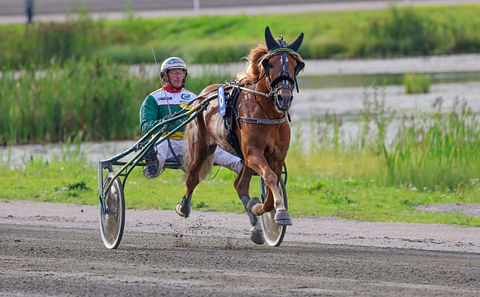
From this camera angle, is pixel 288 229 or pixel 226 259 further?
pixel 288 229

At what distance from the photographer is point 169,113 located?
815 centimetres

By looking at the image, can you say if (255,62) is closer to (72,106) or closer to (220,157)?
(220,157)

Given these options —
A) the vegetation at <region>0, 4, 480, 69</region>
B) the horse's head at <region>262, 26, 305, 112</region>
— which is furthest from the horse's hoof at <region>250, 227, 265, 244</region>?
the vegetation at <region>0, 4, 480, 69</region>

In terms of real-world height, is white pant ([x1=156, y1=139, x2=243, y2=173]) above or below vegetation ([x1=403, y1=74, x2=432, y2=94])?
above

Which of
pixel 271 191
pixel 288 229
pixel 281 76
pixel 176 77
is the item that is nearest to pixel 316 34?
→ pixel 288 229

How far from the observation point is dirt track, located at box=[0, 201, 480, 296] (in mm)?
5824

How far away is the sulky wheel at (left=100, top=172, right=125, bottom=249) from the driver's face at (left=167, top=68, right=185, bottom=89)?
104 cm

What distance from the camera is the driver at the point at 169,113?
8008 mm

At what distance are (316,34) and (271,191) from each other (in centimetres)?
2309

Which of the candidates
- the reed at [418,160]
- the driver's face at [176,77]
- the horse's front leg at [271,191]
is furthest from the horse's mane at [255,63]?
the reed at [418,160]

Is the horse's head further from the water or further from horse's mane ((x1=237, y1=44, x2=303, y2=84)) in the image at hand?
the water

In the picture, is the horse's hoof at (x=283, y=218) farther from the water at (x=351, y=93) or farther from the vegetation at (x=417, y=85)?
the vegetation at (x=417, y=85)

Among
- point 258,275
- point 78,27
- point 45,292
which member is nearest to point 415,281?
point 258,275

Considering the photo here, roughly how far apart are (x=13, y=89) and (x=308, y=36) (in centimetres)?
1524
